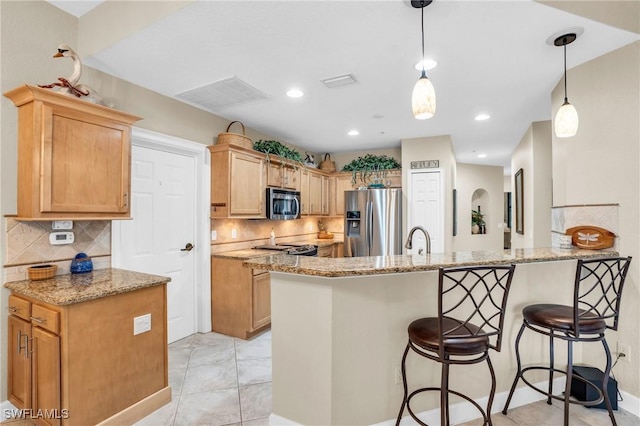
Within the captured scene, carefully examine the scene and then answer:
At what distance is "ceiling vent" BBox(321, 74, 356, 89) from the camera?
9.02 feet

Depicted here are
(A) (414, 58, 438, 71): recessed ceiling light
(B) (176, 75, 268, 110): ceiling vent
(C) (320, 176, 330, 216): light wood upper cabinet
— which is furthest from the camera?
(C) (320, 176, 330, 216): light wood upper cabinet

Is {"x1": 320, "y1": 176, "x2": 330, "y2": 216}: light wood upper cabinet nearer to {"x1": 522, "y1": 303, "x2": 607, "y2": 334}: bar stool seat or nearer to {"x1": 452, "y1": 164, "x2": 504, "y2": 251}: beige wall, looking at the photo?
{"x1": 452, "y1": 164, "x2": 504, "y2": 251}: beige wall

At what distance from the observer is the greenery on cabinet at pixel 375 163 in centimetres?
539

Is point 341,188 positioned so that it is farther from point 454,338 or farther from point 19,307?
point 19,307

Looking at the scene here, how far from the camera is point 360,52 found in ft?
7.66

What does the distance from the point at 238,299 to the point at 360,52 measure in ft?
9.14

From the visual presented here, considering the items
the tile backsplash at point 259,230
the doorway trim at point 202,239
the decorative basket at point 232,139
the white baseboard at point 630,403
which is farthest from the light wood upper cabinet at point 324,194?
the white baseboard at point 630,403

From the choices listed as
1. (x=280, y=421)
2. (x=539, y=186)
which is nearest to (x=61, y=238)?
(x=280, y=421)

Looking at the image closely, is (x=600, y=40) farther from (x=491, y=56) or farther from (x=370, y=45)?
(x=370, y=45)

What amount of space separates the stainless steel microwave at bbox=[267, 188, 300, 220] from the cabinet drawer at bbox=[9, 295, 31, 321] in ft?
8.51

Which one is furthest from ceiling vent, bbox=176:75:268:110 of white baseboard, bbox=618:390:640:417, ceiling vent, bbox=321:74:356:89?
white baseboard, bbox=618:390:640:417

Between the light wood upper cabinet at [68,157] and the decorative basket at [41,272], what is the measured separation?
37 cm

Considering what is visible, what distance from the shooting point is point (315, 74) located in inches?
107

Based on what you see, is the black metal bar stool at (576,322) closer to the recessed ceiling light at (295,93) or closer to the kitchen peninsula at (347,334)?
the kitchen peninsula at (347,334)
